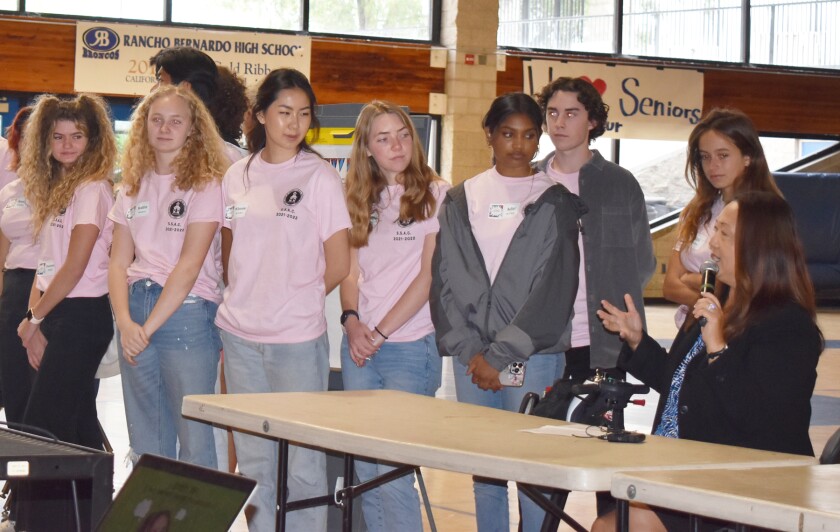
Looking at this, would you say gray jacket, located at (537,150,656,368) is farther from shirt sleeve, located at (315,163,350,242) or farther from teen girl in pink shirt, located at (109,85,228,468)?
teen girl in pink shirt, located at (109,85,228,468)

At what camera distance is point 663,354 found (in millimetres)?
2939

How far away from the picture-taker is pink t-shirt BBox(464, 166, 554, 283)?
3.37m

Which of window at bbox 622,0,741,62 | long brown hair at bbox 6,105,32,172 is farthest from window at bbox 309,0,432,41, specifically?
long brown hair at bbox 6,105,32,172

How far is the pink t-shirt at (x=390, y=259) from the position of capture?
3.45 m

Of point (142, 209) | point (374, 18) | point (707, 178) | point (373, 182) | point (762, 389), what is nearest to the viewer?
point (762, 389)

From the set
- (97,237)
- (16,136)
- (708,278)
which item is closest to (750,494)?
(708,278)

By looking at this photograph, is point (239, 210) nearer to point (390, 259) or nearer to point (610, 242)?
point (390, 259)

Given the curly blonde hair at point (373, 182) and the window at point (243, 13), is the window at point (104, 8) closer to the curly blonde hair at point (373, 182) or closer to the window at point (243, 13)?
the window at point (243, 13)

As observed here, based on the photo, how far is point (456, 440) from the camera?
2.24 m

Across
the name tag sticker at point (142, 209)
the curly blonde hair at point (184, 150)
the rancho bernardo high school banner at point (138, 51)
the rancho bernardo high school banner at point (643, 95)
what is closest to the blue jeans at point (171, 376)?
the name tag sticker at point (142, 209)

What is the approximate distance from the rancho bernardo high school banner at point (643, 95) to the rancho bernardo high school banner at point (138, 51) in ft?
10.6

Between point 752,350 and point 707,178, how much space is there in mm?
1293

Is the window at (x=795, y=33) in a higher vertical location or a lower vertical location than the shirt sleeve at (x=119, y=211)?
higher

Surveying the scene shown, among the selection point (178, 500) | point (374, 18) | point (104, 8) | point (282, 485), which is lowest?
point (282, 485)
